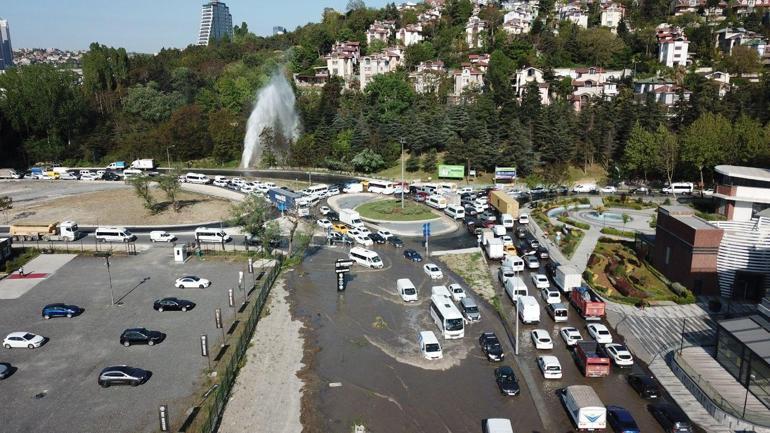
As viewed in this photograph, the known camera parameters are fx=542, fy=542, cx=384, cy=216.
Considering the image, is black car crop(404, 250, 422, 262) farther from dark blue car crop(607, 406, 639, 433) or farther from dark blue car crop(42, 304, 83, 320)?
dark blue car crop(42, 304, 83, 320)

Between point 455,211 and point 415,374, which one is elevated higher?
point 455,211

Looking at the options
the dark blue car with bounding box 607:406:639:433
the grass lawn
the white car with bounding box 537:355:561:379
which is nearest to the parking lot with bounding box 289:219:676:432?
the white car with bounding box 537:355:561:379

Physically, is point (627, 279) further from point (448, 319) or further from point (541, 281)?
point (448, 319)

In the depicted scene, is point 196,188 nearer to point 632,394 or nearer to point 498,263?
point 498,263

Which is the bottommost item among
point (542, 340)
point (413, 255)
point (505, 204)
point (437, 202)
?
point (542, 340)

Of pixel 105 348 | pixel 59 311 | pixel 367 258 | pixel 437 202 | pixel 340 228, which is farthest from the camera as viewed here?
pixel 437 202

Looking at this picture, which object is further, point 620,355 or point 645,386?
point 620,355

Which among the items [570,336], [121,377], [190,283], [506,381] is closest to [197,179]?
[190,283]
